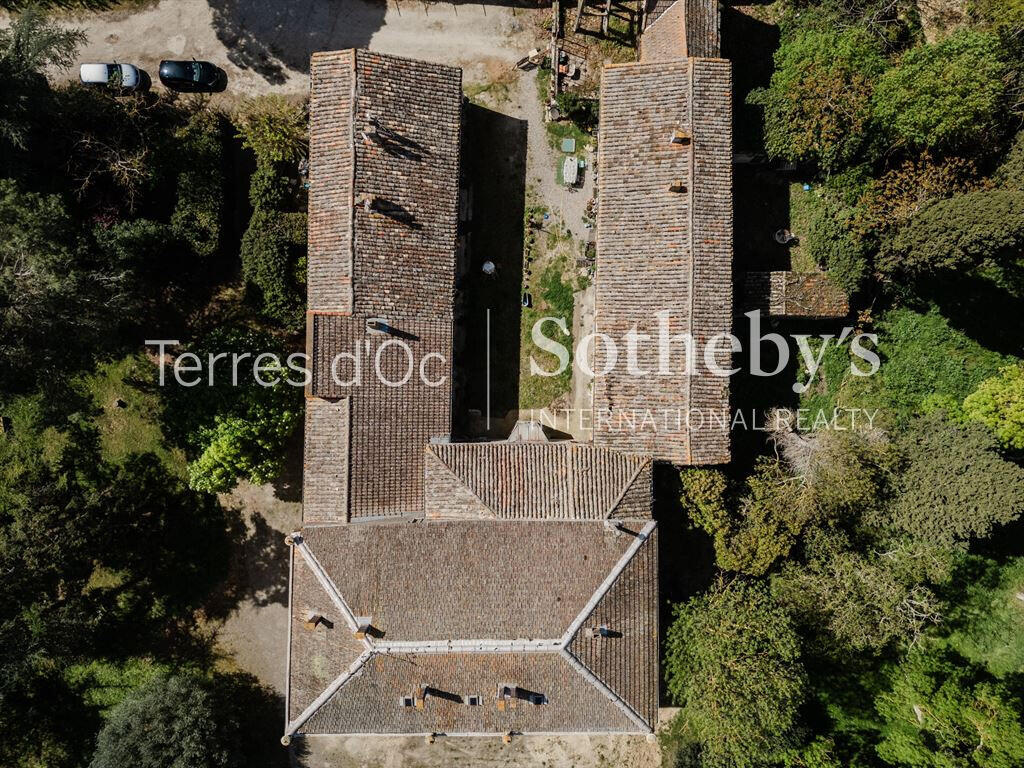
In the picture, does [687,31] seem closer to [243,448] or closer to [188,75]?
[188,75]

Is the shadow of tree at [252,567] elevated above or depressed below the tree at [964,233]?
below

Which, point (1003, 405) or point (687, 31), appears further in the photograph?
point (687, 31)

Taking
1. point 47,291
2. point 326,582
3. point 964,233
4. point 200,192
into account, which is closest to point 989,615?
point 964,233

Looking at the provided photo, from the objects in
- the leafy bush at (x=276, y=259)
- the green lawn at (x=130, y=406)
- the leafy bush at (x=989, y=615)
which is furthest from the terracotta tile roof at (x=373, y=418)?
the leafy bush at (x=989, y=615)

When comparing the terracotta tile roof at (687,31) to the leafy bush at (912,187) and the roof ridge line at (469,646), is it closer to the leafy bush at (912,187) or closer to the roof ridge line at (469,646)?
the leafy bush at (912,187)

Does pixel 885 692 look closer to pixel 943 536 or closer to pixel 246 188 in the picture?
pixel 943 536

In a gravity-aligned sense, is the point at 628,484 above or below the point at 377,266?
below
